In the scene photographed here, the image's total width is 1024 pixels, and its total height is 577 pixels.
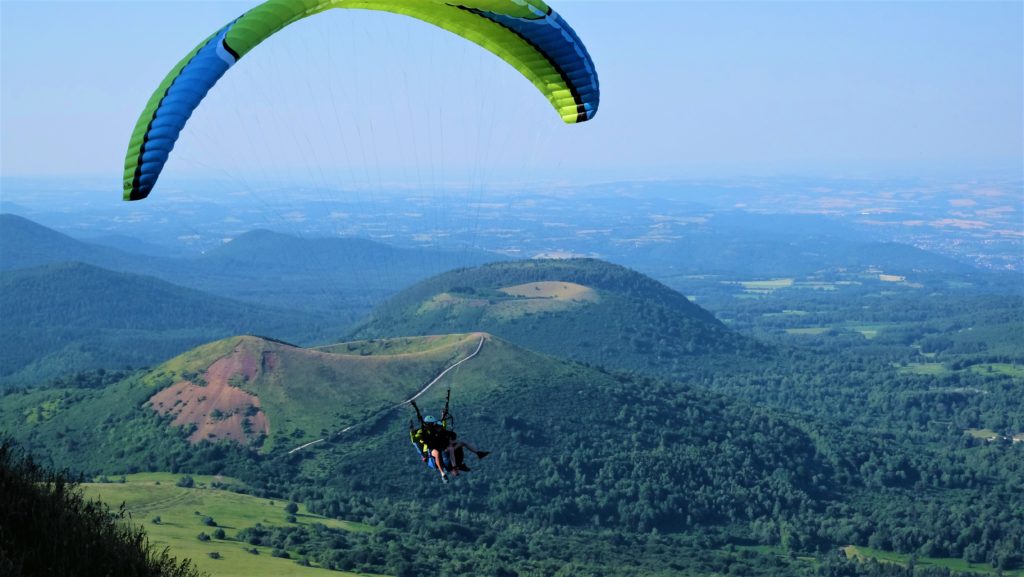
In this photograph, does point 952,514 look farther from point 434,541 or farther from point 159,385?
point 159,385

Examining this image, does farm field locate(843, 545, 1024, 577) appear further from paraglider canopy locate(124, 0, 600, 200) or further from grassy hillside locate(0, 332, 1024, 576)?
paraglider canopy locate(124, 0, 600, 200)

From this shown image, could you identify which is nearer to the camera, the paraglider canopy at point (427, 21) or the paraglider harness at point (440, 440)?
the paraglider canopy at point (427, 21)

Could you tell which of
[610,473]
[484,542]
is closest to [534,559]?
[484,542]

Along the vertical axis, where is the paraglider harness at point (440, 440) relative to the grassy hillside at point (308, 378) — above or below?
above

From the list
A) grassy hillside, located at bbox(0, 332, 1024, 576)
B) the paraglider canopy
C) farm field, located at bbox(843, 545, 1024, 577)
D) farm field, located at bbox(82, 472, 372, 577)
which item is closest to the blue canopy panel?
the paraglider canopy

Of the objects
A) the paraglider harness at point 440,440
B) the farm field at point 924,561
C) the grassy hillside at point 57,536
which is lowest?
the farm field at point 924,561

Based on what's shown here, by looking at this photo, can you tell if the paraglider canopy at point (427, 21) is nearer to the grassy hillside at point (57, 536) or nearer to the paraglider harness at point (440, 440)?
the grassy hillside at point (57, 536)

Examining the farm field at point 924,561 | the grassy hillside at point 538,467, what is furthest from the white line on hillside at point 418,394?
the farm field at point 924,561
